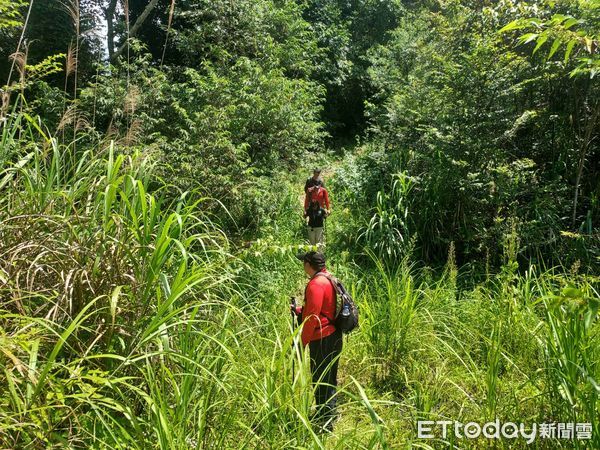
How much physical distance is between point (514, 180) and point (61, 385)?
5871mm

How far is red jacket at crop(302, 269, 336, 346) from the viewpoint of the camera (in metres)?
2.76

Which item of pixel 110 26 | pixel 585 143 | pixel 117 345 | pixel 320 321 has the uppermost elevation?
pixel 110 26

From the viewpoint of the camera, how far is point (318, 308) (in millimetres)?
2754

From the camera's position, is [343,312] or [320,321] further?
[343,312]

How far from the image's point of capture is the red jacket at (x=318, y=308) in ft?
9.05

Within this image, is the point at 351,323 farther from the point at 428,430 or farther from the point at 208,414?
the point at 208,414

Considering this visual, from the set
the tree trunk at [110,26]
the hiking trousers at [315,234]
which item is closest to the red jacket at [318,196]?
the hiking trousers at [315,234]

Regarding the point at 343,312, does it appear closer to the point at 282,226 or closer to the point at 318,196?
the point at 318,196

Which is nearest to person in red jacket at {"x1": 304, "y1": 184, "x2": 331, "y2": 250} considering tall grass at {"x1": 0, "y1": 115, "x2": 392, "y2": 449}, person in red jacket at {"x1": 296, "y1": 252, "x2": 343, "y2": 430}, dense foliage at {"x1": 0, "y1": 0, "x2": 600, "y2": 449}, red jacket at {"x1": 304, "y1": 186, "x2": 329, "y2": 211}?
red jacket at {"x1": 304, "y1": 186, "x2": 329, "y2": 211}

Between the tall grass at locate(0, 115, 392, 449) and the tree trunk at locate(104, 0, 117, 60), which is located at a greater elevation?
the tree trunk at locate(104, 0, 117, 60)

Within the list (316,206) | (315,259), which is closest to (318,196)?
(316,206)

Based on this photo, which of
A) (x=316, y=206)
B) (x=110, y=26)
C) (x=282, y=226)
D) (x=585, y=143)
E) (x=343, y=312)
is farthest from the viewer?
(x=110, y=26)

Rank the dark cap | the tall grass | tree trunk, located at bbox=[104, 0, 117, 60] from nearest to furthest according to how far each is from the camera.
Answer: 1. the tall grass
2. the dark cap
3. tree trunk, located at bbox=[104, 0, 117, 60]

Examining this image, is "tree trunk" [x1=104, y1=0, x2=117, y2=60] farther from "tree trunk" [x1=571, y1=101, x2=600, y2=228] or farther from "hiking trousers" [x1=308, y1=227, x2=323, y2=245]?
"tree trunk" [x1=571, y1=101, x2=600, y2=228]
